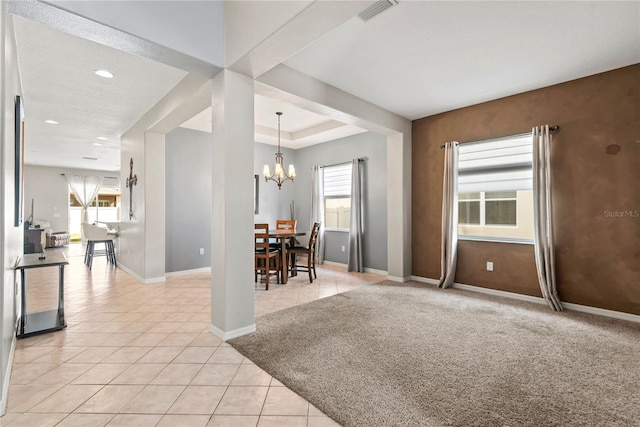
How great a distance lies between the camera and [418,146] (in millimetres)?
4832

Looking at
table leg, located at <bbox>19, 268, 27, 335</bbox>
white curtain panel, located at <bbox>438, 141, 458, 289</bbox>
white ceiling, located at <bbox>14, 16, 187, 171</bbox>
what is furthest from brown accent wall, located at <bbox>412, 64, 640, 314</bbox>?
table leg, located at <bbox>19, 268, 27, 335</bbox>

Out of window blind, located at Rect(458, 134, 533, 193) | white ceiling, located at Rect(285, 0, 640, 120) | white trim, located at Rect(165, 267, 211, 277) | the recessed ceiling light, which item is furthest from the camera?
white trim, located at Rect(165, 267, 211, 277)

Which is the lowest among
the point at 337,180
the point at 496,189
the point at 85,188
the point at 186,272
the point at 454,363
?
the point at 454,363

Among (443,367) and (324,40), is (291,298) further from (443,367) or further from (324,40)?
(324,40)

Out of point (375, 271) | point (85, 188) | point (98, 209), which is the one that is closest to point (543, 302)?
point (375, 271)

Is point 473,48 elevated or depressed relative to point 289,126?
depressed

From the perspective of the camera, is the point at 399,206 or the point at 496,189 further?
the point at 399,206

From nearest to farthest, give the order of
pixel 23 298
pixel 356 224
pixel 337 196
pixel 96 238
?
1. pixel 23 298
2. pixel 356 224
3. pixel 96 238
4. pixel 337 196

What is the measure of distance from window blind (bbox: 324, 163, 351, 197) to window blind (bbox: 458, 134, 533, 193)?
224cm

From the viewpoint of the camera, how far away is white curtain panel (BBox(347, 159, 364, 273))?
5.59 meters

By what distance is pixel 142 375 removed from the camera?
2039mm

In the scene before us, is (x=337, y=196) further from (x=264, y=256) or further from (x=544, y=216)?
(x=544, y=216)

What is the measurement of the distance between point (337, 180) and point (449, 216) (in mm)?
2570

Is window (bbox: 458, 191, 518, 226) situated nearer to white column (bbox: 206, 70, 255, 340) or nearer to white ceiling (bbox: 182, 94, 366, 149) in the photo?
white ceiling (bbox: 182, 94, 366, 149)
